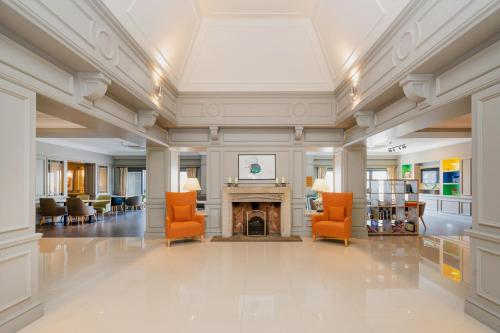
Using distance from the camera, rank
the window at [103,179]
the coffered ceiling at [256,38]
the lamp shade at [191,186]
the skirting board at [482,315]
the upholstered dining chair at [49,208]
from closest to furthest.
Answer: the skirting board at [482,315]
the coffered ceiling at [256,38]
the lamp shade at [191,186]
the upholstered dining chair at [49,208]
the window at [103,179]

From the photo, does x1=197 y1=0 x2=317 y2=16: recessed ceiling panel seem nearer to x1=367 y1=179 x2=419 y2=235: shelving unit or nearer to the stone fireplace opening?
the stone fireplace opening

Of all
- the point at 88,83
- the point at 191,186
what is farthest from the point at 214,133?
the point at 88,83

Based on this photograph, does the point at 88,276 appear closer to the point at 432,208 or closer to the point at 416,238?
the point at 416,238

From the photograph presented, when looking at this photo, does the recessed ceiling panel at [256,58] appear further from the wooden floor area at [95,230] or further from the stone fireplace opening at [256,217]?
the wooden floor area at [95,230]

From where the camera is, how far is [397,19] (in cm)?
336

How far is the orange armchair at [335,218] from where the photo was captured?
5.63 m

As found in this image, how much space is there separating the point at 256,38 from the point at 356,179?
153 inches

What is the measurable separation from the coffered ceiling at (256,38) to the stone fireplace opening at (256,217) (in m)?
2.75

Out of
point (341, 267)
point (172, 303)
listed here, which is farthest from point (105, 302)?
point (341, 267)

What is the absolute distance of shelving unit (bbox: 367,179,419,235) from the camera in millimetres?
6961

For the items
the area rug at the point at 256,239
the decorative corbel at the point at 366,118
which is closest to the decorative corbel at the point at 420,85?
the decorative corbel at the point at 366,118

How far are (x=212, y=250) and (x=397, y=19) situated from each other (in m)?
4.64

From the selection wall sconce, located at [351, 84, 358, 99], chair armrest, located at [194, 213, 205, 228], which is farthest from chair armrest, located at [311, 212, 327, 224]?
wall sconce, located at [351, 84, 358, 99]

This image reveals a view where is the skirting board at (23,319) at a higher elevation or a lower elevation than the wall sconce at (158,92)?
lower
